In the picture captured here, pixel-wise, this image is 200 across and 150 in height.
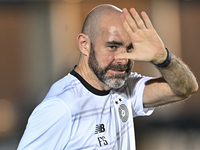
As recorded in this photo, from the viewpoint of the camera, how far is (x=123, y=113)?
2.00 metres

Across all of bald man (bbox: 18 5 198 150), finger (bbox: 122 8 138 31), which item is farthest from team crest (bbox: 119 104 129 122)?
finger (bbox: 122 8 138 31)

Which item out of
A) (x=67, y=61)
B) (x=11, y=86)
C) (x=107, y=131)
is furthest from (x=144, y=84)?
Result: (x=11, y=86)

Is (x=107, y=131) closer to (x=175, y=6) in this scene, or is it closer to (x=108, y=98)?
(x=108, y=98)

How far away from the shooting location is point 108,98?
192 centimetres

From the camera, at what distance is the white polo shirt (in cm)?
162

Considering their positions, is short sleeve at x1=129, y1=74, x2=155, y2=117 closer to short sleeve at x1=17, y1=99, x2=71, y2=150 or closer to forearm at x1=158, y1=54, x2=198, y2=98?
forearm at x1=158, y1=54, x2=198, y2=98

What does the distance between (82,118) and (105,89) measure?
0.95ft

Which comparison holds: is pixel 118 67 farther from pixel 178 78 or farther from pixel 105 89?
pixel 178 78

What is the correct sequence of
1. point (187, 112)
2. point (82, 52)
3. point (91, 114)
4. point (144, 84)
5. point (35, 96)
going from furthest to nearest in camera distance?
point (187, 112), point (35, 96), point (144, 84), point (82, 52), point (91, 114)

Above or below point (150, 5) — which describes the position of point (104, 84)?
below

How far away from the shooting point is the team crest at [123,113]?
6.49 ft

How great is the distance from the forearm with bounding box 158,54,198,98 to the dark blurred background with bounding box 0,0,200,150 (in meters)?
3.83

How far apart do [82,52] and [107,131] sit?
547mm

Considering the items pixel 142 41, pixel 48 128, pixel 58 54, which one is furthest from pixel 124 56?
pixel 58 54
